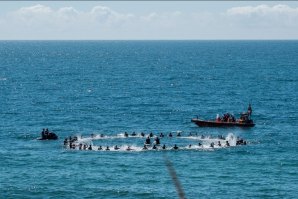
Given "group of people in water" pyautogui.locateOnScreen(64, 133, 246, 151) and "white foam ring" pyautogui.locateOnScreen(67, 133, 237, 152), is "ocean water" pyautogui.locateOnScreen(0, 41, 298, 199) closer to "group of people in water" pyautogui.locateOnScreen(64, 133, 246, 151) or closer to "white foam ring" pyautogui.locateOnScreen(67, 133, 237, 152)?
"white foam ring" pyautogui.locateOnScreen(67, 133, 237, 152)

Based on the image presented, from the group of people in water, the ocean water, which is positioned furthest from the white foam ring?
the ocean water

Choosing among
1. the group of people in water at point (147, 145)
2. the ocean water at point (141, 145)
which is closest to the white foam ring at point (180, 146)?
the group of people in water at point (147, 145)

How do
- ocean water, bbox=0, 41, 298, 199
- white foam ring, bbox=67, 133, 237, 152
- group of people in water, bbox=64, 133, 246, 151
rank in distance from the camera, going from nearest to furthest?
ocean water, bbox=0, 41, 298, 199 → group of people in water, bbox=64, 133, 246, 151 → white foam ring, bbox=67, 133, 237, 152

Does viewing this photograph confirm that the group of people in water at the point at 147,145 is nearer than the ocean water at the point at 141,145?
No

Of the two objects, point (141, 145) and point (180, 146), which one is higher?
point (180, 146)

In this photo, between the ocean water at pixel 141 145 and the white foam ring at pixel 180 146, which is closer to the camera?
the ocean water at pixel 141 145

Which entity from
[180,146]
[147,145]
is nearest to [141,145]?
[147,145]

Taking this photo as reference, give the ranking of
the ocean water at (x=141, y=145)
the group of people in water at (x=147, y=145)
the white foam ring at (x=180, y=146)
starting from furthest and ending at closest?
the white foam ring at (x=180, y=146)
the group of people in water at (x=147, y=145)
the ocean water at (x=141, y=145)

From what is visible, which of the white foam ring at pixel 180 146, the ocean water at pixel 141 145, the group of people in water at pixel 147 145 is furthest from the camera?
the white foam ring at pixel 180 146

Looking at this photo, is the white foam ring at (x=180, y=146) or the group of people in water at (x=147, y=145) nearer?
the group of people in water at (x=147, y=145)

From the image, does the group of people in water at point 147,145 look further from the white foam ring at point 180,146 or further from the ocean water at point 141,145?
the ocean water at point 141,145

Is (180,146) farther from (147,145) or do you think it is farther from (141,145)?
(141,145)

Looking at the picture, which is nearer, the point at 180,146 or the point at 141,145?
the point at 180,146

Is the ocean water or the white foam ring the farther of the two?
the white foam ring
